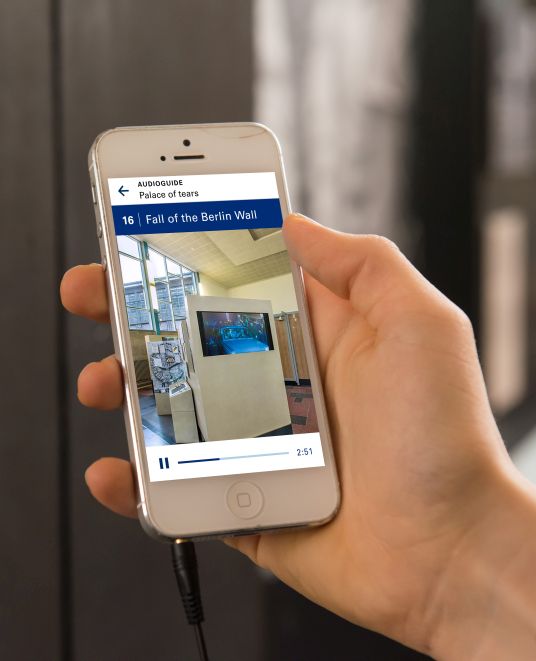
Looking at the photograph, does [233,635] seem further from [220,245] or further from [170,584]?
[220,245]

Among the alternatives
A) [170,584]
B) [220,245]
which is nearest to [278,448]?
[220,245]

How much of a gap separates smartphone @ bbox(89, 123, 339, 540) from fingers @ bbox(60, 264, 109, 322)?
14mm

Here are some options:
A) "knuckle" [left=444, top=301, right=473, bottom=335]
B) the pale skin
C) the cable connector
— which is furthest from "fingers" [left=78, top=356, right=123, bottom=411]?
"knuckle" [left=444, top=301, right=473, bottom=335]

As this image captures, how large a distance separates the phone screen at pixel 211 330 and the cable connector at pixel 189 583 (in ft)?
0.16

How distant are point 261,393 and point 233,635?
0.37 m

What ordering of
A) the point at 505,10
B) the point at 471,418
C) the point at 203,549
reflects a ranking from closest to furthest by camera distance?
the point at 471,418
the point at 203,549
the point at 505,10

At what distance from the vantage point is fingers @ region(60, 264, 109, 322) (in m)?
0.58

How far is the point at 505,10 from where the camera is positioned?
1328 millimetres

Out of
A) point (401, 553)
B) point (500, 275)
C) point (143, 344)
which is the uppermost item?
point (143, 344)

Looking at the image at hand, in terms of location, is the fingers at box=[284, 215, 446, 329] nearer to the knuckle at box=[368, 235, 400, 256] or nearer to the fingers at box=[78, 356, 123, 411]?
the knuckle at box=[368, 235, 400, 256]

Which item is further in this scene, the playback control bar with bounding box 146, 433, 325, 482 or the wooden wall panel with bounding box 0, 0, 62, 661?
the wooden wall panel with bounding box 0, 0, 62, 661

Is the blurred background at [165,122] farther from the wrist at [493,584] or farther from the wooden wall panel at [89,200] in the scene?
the wrist at [493,584]

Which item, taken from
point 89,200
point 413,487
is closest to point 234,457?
point 413,487

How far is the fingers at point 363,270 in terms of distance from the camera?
546 millimetres
